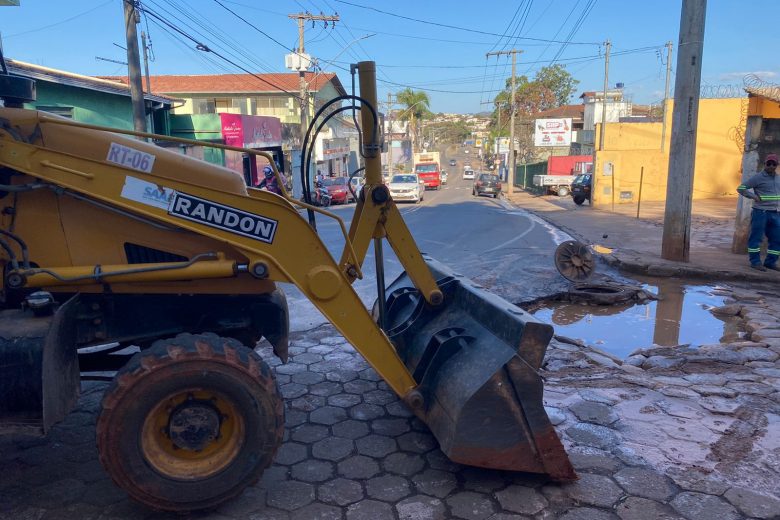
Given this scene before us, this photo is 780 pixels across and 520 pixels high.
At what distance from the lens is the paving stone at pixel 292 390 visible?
15.7 ft

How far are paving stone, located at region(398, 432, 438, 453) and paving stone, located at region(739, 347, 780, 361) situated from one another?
357 centimetres

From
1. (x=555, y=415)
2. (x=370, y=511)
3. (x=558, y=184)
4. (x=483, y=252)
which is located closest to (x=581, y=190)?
(x=558, y=184)

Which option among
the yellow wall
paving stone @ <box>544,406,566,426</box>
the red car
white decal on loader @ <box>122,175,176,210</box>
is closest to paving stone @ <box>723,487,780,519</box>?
paving stone @ <box>544,406,566,426</box>

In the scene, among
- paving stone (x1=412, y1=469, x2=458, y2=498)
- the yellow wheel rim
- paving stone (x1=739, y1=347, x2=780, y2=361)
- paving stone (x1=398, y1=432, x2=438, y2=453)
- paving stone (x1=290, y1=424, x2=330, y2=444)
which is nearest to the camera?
the yellow wheel rim

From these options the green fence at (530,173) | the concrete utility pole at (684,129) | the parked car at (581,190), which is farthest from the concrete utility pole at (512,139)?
the concrete utility pole at (684,129)

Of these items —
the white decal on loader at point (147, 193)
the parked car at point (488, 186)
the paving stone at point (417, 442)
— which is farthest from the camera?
the parked car at point (488, 186)

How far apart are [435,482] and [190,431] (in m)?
1.44

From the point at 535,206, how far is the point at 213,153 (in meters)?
14.6

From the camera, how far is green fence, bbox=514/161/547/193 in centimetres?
4331

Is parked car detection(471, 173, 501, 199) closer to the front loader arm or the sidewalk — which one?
the sidewalk

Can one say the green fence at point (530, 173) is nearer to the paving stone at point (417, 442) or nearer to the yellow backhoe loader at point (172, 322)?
the paving stone at point (417, 442)

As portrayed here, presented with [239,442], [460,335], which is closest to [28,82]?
[239,442]

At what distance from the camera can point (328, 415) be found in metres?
4.41

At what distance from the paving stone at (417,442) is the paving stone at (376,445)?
7cm
